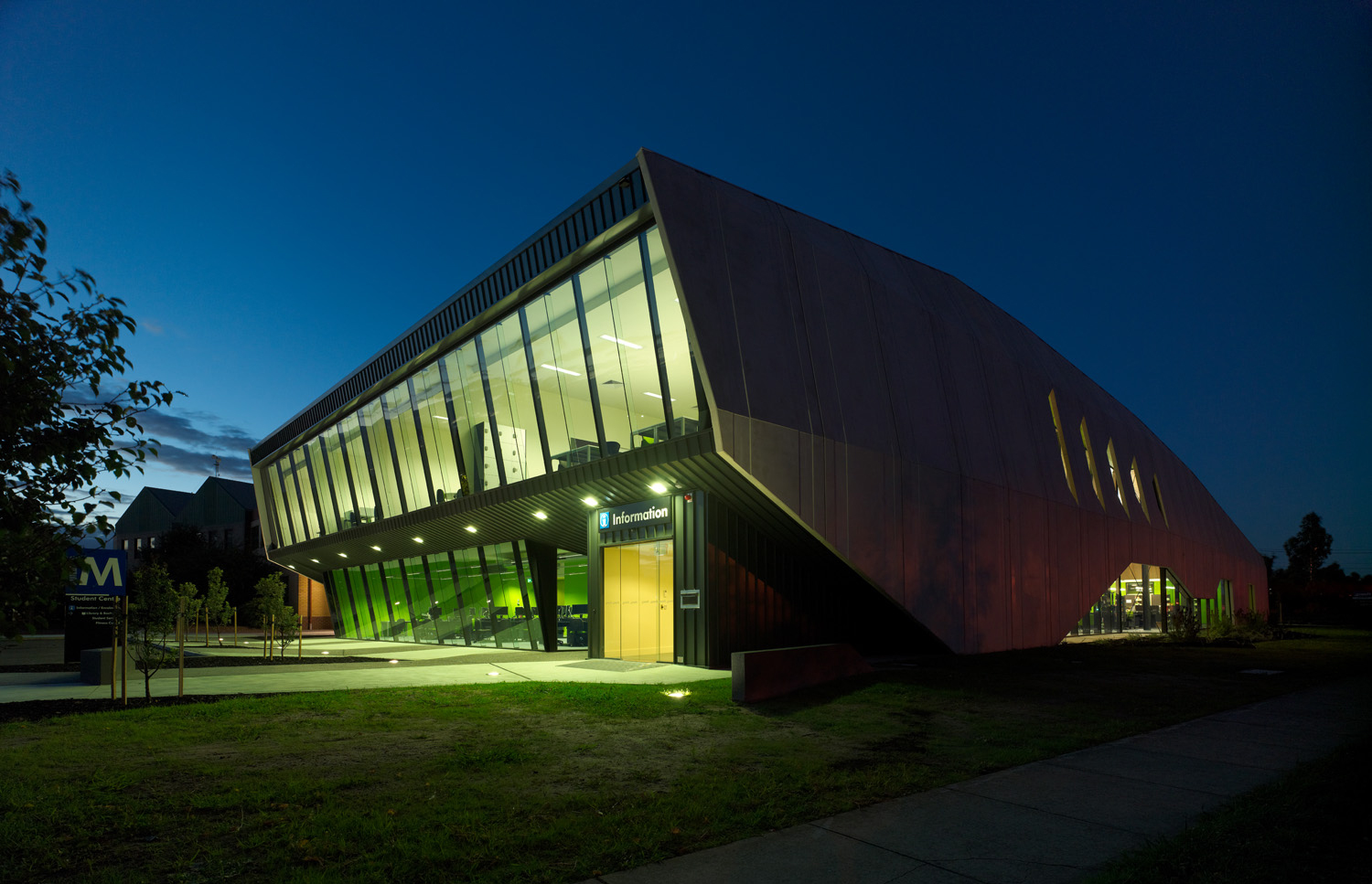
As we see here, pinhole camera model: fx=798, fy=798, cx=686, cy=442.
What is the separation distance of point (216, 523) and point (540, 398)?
71.0 m

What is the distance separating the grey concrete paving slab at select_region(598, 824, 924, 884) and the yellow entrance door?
653 inches

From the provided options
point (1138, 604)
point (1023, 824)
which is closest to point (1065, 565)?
point (1138, 604)

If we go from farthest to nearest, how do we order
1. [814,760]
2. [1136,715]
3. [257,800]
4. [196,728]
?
1. [1136,715]
2. [196,728]
3. [814,760]
4. [257,800]

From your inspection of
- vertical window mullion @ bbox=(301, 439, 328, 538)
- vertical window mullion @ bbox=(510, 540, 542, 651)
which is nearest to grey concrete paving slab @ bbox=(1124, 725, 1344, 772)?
vertical window mullion @ bbox=(510, 540, 542, 651)

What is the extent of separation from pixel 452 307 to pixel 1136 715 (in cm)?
2121

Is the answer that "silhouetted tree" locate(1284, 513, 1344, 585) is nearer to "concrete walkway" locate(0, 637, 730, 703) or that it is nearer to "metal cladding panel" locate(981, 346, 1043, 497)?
"metal cladding panel" locate(981, 346, 1043, 497)

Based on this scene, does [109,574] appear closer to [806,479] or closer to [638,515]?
[638,515]

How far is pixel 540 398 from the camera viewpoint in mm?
22641

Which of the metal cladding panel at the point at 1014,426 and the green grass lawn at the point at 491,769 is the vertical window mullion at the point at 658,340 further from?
the metal cladding panel at the point at 1014,426

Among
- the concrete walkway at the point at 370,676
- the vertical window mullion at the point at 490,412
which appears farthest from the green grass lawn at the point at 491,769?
the vertical window mullion at the point at 490,412

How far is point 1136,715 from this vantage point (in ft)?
38.1

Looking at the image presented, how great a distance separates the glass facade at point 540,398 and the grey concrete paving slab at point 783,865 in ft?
39.7

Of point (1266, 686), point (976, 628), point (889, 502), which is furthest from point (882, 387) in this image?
point (1266, 686)

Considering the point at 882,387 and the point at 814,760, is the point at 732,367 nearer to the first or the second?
the point at 882,387
